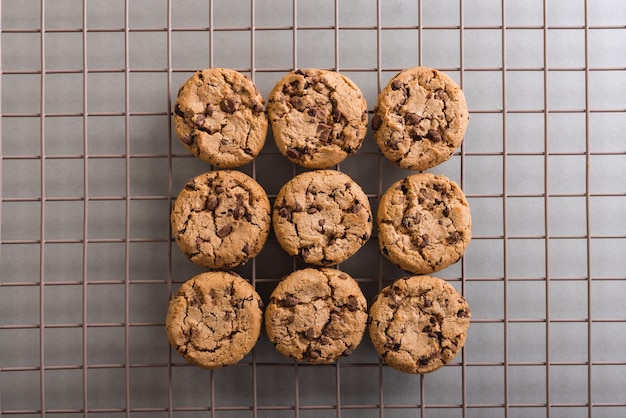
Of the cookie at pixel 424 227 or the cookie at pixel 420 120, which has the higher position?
the cookie at pixel 420 120

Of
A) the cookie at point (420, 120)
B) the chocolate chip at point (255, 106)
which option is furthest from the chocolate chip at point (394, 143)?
the chocolate chip at point (255, 106)

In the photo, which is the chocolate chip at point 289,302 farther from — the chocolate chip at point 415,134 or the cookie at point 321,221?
the chocolate chip at point 415,134

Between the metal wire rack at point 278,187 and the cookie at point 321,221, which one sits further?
the metal wire rack at point 278,187

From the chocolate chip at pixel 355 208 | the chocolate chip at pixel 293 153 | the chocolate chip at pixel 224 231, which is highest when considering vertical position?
the chocolate chip at pixel 293 153

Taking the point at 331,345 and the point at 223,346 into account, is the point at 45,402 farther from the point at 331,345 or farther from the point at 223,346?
the point at 331,345

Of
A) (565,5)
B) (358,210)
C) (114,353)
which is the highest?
(565,5)

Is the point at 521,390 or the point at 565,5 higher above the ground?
the point at 565,5

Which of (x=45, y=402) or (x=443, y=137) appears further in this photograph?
(x=45, y=402)

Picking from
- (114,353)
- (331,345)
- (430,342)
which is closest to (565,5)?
(430,342)
